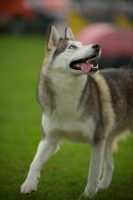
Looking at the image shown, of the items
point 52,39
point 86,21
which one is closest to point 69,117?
point 52,39

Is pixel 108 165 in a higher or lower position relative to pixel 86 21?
lower

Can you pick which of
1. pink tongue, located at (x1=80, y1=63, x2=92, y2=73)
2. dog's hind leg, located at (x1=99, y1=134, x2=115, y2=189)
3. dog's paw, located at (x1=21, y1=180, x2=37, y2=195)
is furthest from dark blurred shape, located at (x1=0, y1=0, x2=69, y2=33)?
dog's paw, located at (x1=21, y1=180, x2=37, y2=195)

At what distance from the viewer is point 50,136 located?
5516 millimetres

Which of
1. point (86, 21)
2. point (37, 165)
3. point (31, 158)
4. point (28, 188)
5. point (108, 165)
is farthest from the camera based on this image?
point (86, 21)

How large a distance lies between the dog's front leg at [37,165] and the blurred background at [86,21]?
5.78 metres

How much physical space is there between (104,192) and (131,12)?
583 inches

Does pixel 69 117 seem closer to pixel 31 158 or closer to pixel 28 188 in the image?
pixel 28 188

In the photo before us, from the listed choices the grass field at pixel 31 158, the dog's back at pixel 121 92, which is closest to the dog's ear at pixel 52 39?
the dog's back at pixel 121 92

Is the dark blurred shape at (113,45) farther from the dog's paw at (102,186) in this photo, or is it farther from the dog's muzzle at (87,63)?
the dog's muzzle at (87,63)

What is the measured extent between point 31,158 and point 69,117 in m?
1.95

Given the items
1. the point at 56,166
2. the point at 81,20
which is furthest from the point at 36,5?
the point at 56,166

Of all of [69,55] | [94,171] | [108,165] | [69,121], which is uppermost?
[69,55]

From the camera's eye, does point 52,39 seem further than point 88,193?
Yes

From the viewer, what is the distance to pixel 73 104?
17.7ft
